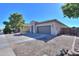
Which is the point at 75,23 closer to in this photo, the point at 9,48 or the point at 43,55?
the point at 43,55

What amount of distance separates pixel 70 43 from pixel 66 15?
469 millimetres

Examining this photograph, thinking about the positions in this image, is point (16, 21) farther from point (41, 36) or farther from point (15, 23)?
point (41, 36)

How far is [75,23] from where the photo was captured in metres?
2.90

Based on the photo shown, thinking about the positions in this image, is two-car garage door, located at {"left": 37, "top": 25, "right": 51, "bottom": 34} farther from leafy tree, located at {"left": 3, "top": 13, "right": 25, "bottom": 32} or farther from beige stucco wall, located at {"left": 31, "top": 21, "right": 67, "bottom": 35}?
leafy tree, located at {"left": 3, "top": 13, "right": 25, "bottom": 32}

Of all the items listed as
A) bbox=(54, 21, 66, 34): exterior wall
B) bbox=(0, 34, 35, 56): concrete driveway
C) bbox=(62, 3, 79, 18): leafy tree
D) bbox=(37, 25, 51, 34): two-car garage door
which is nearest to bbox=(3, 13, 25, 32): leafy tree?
bbox=(0, 34, 35, 56): concrete driveway

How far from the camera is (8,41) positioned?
291 cm

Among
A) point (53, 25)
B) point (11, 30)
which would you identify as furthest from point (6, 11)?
point (53, 25)

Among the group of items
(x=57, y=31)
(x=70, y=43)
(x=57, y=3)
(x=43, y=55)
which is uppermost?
(x=57, y=3)

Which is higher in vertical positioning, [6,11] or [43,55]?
[6,11]

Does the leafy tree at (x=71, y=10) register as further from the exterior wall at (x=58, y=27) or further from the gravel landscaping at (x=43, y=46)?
the gravel landscaping at (x=43, y=46)

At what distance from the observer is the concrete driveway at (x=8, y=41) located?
2.85 metres

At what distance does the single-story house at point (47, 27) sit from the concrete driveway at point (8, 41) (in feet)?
0.71

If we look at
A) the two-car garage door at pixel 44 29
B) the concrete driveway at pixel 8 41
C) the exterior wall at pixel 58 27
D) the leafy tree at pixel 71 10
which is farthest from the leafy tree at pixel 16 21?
the leafy tree at pixel 71 10

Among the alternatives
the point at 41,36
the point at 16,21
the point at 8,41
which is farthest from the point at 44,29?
the point at 8,41
